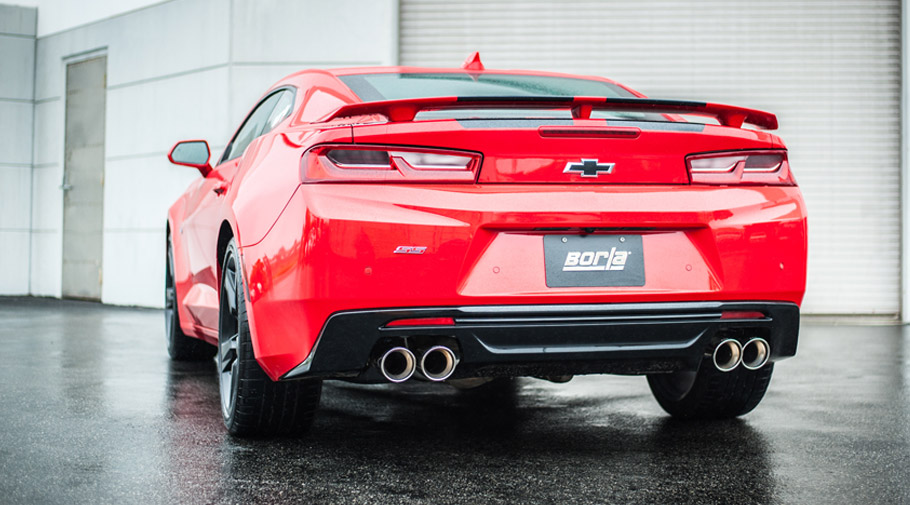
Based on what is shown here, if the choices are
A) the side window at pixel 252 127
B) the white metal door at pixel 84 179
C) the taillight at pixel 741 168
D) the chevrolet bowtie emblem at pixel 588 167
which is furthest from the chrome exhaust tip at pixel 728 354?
the white metal door at pixel 84 179

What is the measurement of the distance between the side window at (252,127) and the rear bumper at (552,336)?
5.39ft

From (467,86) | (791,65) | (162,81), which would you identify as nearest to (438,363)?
(467,86)

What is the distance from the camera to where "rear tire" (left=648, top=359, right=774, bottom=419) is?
4.02 meters

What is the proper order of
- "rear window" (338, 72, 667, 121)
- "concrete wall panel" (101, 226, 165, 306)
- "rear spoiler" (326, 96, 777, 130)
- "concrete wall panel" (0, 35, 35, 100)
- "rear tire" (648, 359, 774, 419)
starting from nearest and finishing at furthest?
1. "rear spoiler" (326, 96, 777, 130)
2. "rear window" (338, 72, 667, 121)
3. "rear tire" (648, 359, 774, 419)
4. "concrete wall panel" (101, 226, 165, 306)
5. "concrete wall panel" (0, 35, 35, 100)

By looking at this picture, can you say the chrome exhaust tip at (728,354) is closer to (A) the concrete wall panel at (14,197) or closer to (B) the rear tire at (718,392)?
(B) the rear tire at (718,392)

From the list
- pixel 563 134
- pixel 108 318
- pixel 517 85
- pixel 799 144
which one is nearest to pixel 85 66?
pixel 108 318

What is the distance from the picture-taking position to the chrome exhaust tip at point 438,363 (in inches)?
116

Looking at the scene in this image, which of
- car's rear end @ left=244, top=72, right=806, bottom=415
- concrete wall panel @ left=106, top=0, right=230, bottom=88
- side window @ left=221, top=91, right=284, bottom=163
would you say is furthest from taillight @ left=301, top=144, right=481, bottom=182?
concrete wall panel @ left=106, top=0, right=230, bottom=88

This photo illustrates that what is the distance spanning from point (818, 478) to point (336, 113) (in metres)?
1.93

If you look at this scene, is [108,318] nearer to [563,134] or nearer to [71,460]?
[71,460]

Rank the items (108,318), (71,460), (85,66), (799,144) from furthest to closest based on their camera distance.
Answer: (85,66), (799,144), (108,318), (71,460)

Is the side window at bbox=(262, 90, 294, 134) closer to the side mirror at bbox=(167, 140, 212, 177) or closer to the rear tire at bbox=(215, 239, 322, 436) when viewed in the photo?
the rear tire at bbox=(215, 239, 322, 436)

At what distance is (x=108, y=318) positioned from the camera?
10.4 meters

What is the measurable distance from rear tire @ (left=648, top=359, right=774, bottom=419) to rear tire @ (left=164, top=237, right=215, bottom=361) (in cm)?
325
